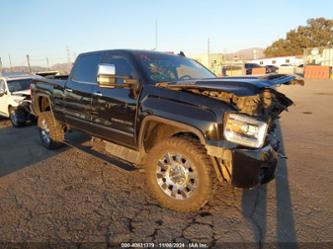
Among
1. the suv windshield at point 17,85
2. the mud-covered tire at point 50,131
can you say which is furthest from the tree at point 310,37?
the mud-covered tire at point 50,131

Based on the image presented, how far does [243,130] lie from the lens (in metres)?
3.21

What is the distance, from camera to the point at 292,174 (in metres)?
4.86

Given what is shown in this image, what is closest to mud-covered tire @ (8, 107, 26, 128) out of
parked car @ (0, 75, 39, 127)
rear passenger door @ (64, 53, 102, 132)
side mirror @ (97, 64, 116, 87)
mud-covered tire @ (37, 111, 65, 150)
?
parked car @ (0, 75, 39, 127)

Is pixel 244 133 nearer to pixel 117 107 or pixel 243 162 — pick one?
pixel 243 162

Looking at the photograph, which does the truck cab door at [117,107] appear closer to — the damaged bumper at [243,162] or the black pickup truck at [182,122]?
the black pickup truck at [182,122]

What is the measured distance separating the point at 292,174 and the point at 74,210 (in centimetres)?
337

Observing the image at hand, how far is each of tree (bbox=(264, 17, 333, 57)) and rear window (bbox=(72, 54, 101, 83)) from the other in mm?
81261

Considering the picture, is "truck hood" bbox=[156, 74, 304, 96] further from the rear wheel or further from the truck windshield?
the rear wheel

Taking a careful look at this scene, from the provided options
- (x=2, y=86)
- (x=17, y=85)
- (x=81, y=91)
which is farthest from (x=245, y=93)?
(x=2, y=86)

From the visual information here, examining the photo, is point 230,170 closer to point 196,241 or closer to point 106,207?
point 196,241

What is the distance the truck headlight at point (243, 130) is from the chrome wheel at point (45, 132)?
14.9ft

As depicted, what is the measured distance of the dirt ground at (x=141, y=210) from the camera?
317cm

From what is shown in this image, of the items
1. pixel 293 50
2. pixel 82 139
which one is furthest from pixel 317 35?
pixel 82 139

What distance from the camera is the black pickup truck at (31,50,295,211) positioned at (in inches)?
127
